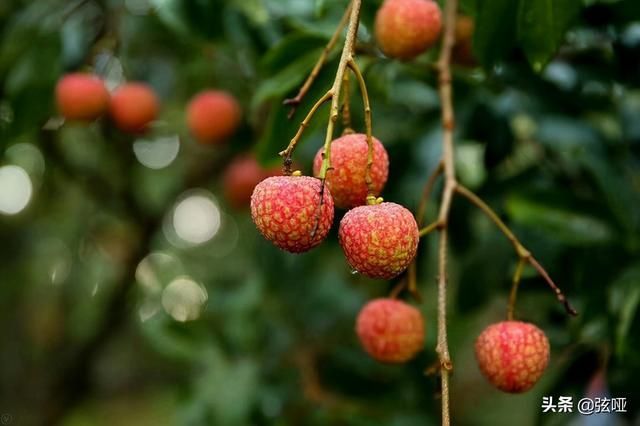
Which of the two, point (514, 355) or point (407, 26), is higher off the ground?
point (407, 26)

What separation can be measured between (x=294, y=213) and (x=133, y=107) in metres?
1.18

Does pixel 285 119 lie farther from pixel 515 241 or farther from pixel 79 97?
pixel 79 97

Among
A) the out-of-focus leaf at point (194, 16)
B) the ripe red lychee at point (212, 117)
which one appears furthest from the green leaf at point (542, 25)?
the ripe red lychee at point (212, 117)

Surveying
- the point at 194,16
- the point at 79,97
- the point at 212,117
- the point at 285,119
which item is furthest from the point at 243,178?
the point at 285,119

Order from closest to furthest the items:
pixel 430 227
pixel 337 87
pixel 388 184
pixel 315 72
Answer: pixel 337 87 < pixel 315 72 < pixel 430 227 < pixel 388 184

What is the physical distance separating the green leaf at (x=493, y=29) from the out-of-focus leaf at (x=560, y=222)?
24cm

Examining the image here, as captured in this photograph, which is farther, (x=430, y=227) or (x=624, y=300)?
(x=624, y=300)

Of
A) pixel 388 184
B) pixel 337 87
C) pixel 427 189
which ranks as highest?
pixel 337 87

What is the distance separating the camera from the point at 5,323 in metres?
3.47

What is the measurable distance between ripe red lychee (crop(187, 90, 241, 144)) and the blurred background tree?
8 cm

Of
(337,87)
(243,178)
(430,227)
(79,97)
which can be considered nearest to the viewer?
(337,87)

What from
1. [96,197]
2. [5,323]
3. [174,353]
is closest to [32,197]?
[96,197]

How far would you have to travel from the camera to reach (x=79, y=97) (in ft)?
5.14

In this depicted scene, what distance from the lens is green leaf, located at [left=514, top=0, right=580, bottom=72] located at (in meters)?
0.88
